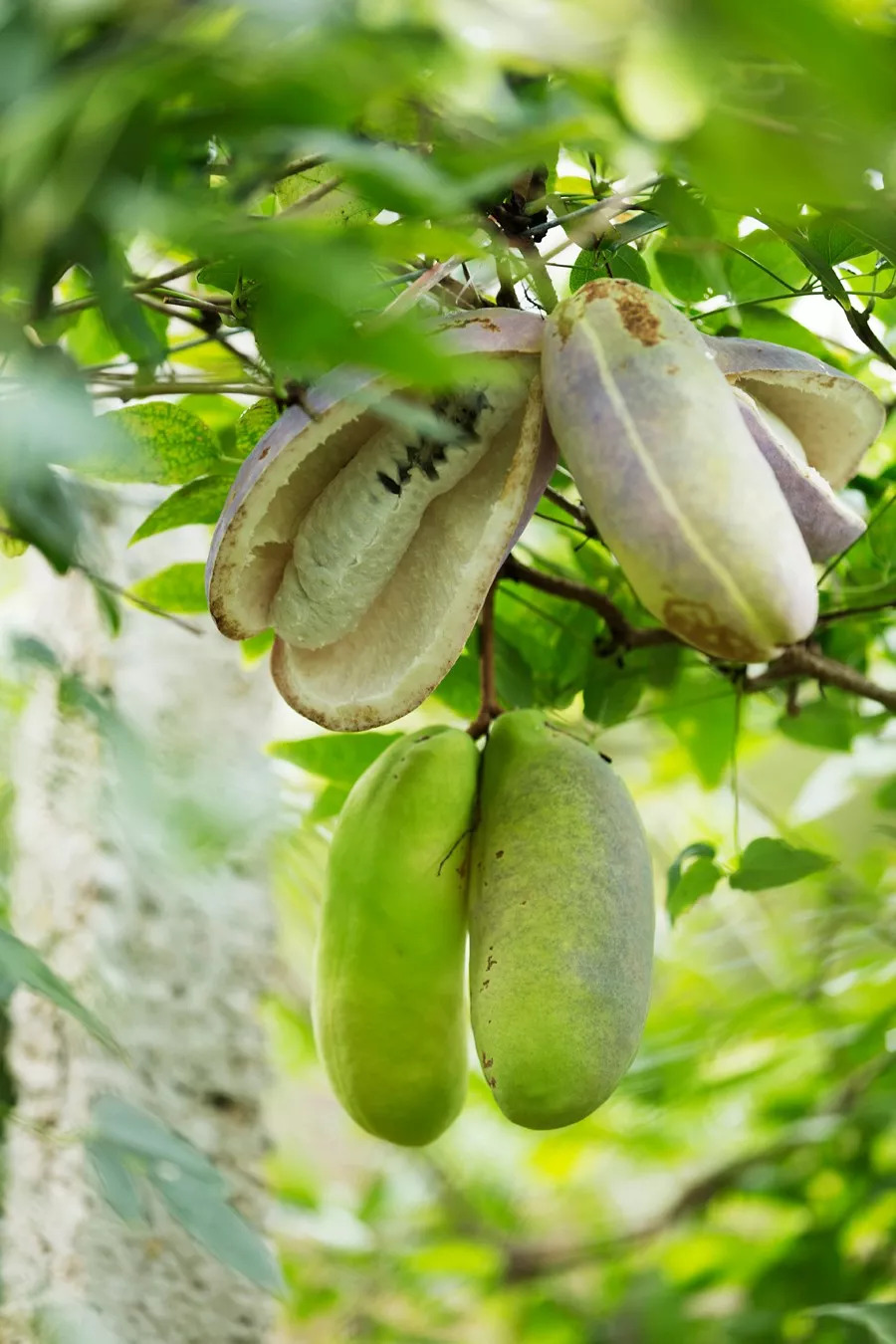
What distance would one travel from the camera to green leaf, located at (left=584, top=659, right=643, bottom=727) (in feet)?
2.79

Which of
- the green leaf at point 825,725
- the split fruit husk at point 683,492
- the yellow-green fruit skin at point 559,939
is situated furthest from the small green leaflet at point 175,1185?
the green leaf at point 825,725

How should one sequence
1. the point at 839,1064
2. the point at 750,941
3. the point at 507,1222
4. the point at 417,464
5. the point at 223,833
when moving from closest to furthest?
the point at 417,464 < the point at 223,833 < the point at 839,1064 < the point at 750,941 < the point at 507,1222

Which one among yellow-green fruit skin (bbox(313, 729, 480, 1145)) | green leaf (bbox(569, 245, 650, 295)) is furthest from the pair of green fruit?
green leaf (bbox(569, 245, 650, 295))

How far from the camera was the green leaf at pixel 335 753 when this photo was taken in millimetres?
825

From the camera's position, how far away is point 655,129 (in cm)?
32

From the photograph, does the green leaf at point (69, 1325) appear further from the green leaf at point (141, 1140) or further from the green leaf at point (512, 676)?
the green leaf at point (512, 676)

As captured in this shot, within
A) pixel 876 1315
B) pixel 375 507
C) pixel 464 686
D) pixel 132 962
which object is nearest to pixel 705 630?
pixel 375 507

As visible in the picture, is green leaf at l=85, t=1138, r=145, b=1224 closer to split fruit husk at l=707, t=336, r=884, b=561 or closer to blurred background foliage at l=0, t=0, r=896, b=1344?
blurred background foliage at l=0, t=0, r=896, b=1344

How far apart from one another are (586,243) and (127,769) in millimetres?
314

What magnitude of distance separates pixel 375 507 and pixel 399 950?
209mm

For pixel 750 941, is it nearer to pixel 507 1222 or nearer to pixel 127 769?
pixel 507 1222

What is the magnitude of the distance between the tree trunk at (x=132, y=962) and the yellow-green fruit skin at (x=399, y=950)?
19 cm

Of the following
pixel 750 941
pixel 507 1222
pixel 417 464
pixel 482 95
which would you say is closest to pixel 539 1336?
pixel 507 1222

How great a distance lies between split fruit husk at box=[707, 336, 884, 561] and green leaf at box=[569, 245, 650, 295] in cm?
5
